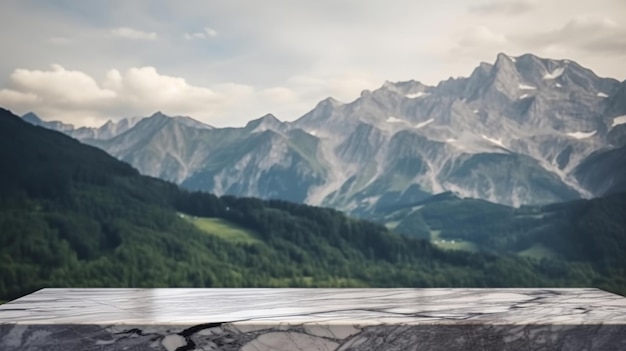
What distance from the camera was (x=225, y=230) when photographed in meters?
33.2

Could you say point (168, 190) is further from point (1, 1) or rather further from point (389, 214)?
point (1, 1)

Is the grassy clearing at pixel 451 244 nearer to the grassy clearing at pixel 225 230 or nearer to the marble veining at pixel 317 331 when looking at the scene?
the grassy clearing at pixel 225 230

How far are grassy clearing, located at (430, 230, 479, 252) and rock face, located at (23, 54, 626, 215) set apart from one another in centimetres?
200

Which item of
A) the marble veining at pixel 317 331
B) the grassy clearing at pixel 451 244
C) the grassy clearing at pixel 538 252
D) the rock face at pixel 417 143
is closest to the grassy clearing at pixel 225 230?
the rock face at pixel 417 143

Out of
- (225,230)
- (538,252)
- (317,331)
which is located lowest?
(317,331)

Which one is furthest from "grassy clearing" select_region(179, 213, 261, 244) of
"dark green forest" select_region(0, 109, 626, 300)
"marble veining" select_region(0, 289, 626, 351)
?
"marble veining" select_region(0, 289, 626, 351)

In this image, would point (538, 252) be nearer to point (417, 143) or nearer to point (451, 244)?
point (451, 244)

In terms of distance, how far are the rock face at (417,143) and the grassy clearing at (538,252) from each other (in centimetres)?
169

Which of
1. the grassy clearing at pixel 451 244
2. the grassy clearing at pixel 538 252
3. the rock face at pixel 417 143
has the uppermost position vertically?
the rock face at pixel 417 143

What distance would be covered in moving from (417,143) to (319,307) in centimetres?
2858

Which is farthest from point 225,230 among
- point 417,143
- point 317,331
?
point 317,331

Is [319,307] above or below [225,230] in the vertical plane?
below

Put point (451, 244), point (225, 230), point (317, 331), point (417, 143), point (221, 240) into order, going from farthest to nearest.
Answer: point (221, 240)
point (225, 230)
point (417, 143)
point (451, 244)
point (317, 331)

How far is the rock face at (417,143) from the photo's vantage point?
78.4 ft
